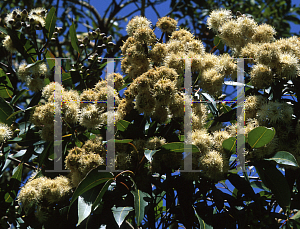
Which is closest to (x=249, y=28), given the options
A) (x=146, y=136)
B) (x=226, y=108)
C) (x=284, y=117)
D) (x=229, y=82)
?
(x=229, y=82)

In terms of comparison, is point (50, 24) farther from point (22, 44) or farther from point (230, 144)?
point (230, 144)

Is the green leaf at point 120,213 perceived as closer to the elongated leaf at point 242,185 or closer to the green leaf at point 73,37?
the elongated leaf at point 242,185

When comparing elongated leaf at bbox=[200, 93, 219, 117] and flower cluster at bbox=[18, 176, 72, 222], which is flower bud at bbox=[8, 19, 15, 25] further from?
elongated leaf at bbox=[200, 93, 219, 117]

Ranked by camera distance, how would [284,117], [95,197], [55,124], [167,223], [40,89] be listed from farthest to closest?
[40,89] → [167,223] → [55,124] → [284,117] → [95,197]

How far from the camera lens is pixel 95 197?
1.42 meters

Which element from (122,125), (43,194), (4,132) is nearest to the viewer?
(43,194)

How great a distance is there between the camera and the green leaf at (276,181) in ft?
4.82

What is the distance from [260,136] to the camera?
142 centimetres

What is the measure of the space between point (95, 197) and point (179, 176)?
16.7 inches

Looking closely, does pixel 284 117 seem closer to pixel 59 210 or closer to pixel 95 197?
pixel 95 197

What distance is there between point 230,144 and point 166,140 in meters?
0.32

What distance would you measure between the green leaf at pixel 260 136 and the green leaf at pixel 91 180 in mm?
639

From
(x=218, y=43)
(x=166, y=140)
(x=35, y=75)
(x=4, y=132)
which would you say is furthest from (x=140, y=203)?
(x=218, y=43)

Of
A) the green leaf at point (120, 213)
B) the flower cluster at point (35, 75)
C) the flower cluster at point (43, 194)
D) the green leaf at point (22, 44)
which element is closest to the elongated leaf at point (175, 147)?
the green leaf at point (120, 213)
